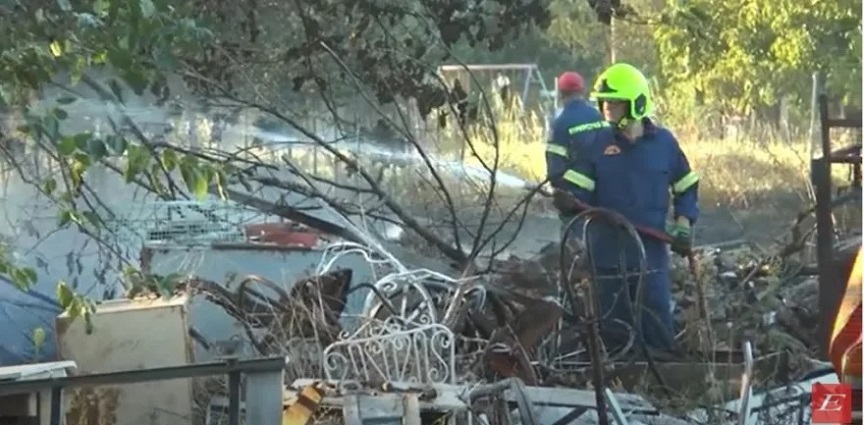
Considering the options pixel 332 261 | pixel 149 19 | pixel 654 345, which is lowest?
pixel 654 345

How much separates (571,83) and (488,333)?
1634mm

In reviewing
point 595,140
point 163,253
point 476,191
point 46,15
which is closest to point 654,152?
point 595,140

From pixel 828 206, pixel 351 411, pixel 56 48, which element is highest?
pixel 56 48

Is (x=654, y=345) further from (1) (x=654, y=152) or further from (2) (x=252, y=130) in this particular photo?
(2) (x=252, y=130)

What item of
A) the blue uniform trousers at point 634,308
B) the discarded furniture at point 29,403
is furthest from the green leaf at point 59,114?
the blue uniform trousers at point 634,308

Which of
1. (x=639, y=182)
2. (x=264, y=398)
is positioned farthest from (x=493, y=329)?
(x=264, y=398)

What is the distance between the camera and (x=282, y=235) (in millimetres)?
6543

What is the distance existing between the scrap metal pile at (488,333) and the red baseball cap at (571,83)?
28.8 inches

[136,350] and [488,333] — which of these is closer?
[136,350]

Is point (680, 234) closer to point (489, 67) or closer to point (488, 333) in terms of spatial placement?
point (489, 67)

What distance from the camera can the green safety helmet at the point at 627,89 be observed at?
628cm

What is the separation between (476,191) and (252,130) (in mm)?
1048

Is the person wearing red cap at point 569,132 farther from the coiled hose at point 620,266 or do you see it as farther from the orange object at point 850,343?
the orange object at point 850,343

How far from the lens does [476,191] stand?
6578 mm
